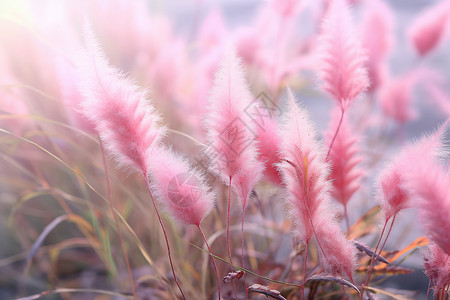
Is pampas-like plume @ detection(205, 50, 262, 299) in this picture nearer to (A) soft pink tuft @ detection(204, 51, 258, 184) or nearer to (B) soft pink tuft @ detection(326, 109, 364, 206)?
(A) soft pink tuft @ detection(204, 51, 258, 184)

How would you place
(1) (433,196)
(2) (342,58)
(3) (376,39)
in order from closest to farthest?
(1) (433,196)
(2) (342,58)
(3) (376,39)

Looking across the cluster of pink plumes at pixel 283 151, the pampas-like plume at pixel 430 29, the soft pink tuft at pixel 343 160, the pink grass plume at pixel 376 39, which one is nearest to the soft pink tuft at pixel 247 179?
the cluster of pink plumes at pixel 283 151

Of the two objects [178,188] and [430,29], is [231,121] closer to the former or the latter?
[178,188]

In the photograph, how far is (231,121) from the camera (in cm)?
35

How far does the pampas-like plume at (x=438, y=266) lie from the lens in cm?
36

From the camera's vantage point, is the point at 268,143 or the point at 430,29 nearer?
the point at 268,143

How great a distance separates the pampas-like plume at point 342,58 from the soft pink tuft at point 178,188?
0.58ft

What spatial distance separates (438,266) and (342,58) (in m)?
0.22

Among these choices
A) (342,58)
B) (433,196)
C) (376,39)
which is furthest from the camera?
(376,39)

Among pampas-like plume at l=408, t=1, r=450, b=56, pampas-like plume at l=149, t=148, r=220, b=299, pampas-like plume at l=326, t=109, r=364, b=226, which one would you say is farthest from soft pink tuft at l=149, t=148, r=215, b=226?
pampas-like plume at l=408, t=1, r=450, b=56

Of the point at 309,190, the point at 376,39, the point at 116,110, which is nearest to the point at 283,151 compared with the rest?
the point at 309,190

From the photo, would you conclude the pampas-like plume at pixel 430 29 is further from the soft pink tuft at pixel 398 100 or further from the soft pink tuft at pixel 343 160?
the soft pink tuft at pixel 343 160

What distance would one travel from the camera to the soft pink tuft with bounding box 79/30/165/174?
34cm

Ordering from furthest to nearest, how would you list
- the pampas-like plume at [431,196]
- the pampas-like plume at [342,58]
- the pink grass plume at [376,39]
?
the pink grass plume at [376,39] < the pampas-like plume at [342,58] < the pampas-like plume at [431,196]
